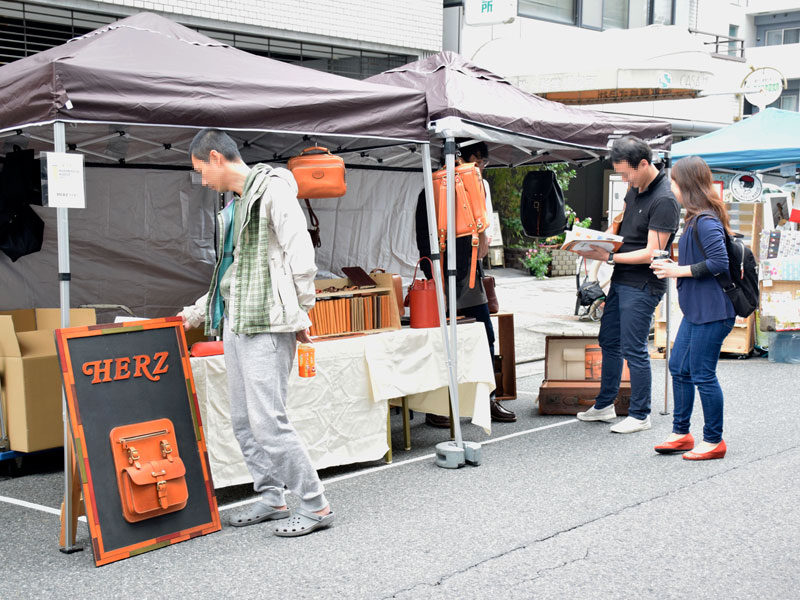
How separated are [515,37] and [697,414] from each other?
1061 cm

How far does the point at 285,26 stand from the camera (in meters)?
11.7

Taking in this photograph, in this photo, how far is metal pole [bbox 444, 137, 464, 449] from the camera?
572 cm

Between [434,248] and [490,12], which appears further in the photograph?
[490,12]

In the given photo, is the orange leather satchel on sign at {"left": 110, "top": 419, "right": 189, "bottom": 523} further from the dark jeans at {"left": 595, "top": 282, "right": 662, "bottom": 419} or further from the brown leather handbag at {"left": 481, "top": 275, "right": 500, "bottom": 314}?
the brown leather handbag at {"left": 481, "top": 275, "right": 500, "bottom": 314}

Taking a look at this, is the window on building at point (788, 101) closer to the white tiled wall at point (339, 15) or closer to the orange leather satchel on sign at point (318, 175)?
the white tiled wall at point (339, 15)

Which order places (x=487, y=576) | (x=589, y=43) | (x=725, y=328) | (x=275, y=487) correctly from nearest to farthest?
(x=487, y=576) → (x=275, y=487) → (x=725, y=328) → (x=589, y=43)

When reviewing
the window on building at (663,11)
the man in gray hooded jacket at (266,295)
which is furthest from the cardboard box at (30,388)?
the window on building at (663,11)

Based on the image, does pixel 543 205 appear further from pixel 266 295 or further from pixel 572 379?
pixel 266 295

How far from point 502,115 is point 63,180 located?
308cm

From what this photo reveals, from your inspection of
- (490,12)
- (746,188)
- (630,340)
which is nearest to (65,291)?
(630,340)

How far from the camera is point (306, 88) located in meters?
5.28

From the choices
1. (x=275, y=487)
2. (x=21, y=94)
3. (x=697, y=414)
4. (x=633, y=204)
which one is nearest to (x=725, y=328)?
(x=633, y=204)

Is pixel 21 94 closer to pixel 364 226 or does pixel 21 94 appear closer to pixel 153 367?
pixel 153 367

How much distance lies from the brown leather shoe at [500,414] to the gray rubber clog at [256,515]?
109 inches
